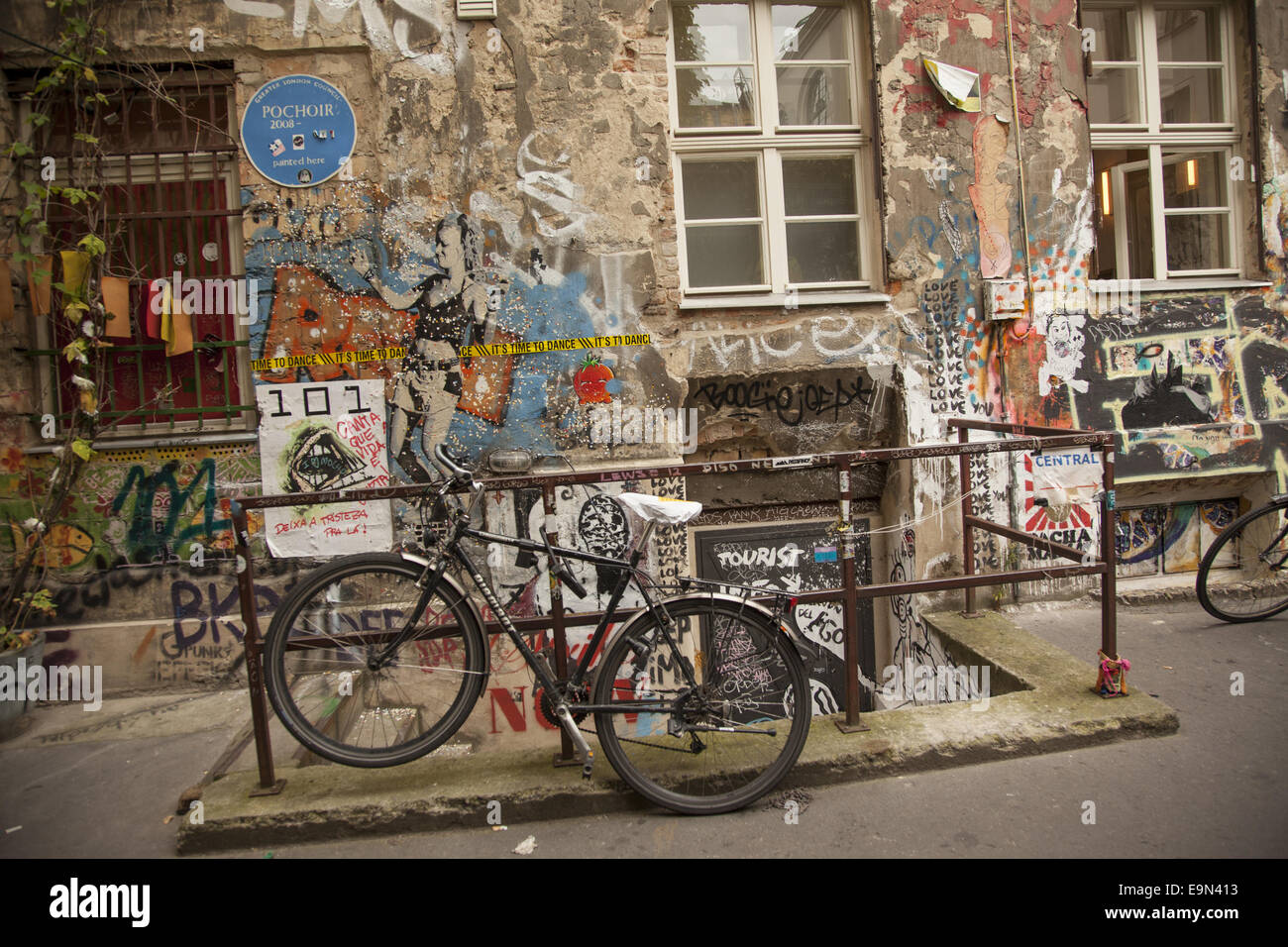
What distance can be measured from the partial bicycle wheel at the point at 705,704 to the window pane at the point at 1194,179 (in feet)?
15.8

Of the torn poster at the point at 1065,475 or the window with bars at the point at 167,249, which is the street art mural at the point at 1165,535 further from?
the window with bars at the point at 167,249

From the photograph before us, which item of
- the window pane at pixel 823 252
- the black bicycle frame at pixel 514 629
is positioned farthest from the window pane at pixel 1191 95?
the black bicycle frame at pixel 514 629

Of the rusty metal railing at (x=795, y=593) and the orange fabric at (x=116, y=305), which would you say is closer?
the rusty metal railing at (x=795, y=593)

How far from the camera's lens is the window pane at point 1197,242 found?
229 inches

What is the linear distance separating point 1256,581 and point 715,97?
15.3ft

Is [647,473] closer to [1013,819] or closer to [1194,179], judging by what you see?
[1013,819]

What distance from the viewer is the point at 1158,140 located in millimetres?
5695

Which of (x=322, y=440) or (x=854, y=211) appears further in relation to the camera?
(x=854, y=211)

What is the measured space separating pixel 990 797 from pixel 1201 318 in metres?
4.09

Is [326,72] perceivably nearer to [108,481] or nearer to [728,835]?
[108,481]

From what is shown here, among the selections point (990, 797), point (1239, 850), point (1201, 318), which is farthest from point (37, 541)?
point (1201, 318)

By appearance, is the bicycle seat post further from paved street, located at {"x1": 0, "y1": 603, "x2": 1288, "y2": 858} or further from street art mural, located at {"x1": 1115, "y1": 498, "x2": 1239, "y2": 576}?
street art mural, located at {"x1": 1115, "y1": 498, "x2": 1239, "y2": 576}

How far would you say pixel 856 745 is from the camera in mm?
3277

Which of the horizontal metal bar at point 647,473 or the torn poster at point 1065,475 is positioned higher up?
the horizontal metal bar at point 647,473
